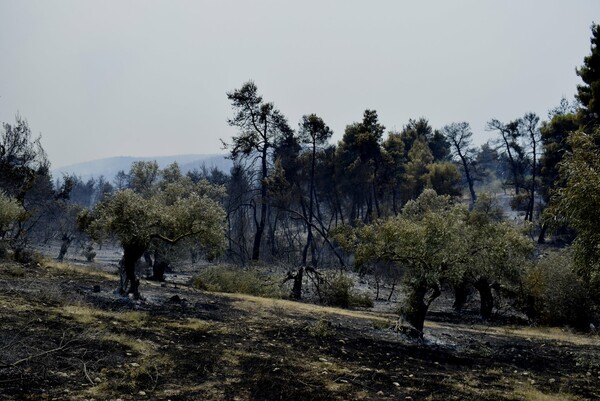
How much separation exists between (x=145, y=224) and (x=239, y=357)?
1015 centimetres

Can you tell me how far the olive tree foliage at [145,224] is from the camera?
760 inches

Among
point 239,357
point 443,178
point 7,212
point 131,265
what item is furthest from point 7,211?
point 443,178

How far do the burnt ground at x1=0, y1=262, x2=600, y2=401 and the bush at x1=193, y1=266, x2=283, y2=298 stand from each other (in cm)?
952

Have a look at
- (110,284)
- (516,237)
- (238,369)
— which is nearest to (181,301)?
(110,284)

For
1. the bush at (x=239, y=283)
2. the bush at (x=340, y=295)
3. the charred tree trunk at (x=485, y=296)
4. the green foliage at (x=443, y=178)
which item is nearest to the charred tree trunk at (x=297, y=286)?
the bush at (x=239, y=283)

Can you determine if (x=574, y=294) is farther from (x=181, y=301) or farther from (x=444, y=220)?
(x=181, y=301)

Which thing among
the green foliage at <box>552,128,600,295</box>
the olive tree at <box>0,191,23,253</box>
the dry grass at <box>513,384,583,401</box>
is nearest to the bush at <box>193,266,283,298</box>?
the olive tree at <box>0,191,23,253</box>

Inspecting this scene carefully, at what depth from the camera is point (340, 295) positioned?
98.0 feet

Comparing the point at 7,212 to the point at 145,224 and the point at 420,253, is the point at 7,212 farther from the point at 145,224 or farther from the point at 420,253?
the point at 420,253

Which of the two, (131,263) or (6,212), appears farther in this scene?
(6,212)

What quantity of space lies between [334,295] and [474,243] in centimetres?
980

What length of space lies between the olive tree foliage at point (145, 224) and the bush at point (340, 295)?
9.51 metres

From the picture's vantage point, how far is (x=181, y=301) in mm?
20656

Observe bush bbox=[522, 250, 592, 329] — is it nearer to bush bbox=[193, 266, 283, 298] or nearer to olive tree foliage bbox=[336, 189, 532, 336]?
olive tree foliage bbox=[336, 189, 532, 336]
